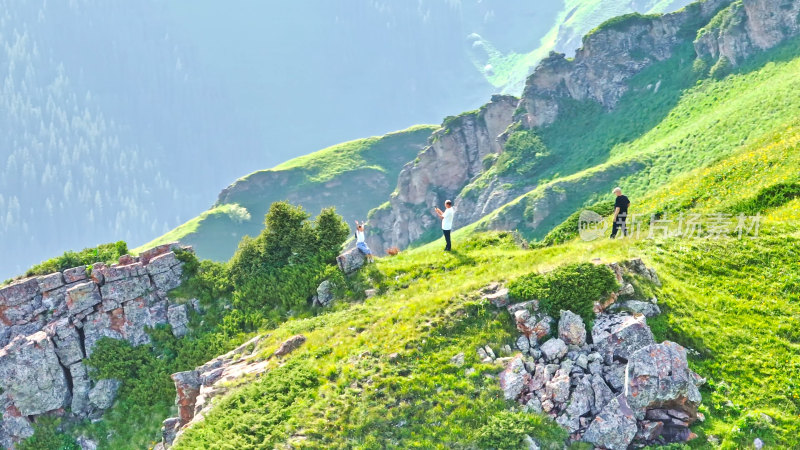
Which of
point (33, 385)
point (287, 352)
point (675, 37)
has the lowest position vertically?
point (287, 352)

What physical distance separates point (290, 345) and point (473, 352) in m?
7.81

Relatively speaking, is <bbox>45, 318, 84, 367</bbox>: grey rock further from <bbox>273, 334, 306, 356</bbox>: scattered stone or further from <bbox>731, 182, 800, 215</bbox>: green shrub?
<bbox>731, 182, 800, 215</bbox>: green shrub

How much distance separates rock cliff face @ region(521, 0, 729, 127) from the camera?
9044 centimetres

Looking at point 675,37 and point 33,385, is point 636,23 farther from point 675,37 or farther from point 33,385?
point 33,385

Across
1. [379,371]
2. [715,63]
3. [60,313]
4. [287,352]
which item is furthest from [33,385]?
[715,63]

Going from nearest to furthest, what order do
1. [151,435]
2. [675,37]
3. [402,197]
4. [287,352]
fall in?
[287,352]
[151,435]
[675,37]
[402,197]

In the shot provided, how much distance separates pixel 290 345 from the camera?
2147 cm

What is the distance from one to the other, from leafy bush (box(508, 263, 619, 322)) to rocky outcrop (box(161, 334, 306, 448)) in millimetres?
9320

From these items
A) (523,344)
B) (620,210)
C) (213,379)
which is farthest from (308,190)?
(523,344)

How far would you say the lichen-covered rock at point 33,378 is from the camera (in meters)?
25.0

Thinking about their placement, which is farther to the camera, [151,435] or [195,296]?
[195,296]

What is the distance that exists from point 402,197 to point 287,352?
110 meters

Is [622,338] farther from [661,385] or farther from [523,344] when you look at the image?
[523,344]

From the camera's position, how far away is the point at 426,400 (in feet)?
54.6
